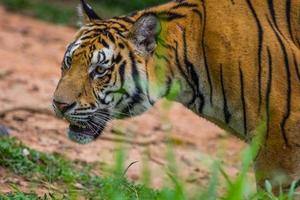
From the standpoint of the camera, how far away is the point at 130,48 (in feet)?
18.4

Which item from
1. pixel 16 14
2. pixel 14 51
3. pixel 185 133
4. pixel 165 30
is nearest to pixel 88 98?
pixel 165 30

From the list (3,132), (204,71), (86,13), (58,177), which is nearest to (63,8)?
(3,132)

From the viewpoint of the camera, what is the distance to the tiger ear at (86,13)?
230 inches

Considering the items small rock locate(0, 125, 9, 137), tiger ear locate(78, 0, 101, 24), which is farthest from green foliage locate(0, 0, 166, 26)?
tiger ear locate(78, 0, 101, 24)

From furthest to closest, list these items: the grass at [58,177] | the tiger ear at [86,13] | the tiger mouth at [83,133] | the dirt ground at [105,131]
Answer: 1. the dirt ground at [105,131]
2. the tiger ear at [86,13]
3. the tiger mouth at [83,133]
4. the grass at [58,177]

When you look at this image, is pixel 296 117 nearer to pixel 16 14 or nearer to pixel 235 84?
pixel 235 84

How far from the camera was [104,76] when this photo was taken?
18.2 feet

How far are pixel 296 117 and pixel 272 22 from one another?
1.87 feet

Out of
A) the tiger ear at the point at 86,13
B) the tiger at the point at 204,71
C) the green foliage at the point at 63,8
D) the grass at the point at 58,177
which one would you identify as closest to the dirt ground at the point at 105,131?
the grass at the point at 58,177

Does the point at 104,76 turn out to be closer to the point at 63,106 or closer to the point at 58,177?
the point at 63,106

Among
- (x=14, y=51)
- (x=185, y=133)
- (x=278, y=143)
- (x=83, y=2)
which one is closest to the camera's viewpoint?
(x=278, y=143)

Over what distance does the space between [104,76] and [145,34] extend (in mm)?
326

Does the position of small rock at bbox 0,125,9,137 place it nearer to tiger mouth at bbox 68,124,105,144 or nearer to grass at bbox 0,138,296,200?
grass at bbox 0,138,296,200

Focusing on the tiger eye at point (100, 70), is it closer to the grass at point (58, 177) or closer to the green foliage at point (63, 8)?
the grass at point (58, 177)
